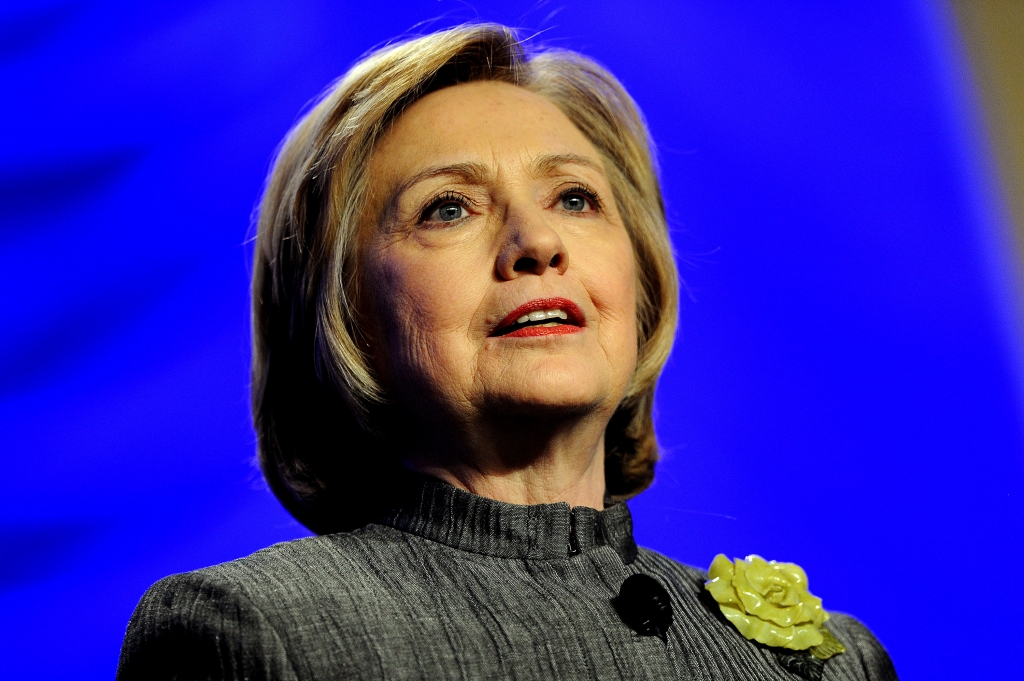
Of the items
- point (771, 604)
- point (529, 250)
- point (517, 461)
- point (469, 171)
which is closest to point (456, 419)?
point (517, 461)

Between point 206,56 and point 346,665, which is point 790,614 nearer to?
point 346,665

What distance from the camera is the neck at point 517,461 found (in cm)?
143

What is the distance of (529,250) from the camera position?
137 cm

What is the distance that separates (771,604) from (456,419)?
502 mm

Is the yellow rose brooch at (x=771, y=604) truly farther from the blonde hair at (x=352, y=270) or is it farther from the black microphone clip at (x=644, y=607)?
the blonde hair at (x=352, y=270)

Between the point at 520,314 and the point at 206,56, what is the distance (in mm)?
1123

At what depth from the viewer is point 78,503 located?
189cm

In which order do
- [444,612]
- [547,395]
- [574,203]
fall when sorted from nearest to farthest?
[444,612] < [547,395] < [574,203]

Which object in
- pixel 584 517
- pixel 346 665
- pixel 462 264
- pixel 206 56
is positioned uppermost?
pixel 206 56

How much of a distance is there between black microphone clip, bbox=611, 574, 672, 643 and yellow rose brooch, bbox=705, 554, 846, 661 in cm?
17

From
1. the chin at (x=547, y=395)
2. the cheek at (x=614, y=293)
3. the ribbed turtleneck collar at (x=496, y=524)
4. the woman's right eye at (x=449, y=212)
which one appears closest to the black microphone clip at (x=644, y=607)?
the ribbed turtleneck collar at (x=496, y=524)

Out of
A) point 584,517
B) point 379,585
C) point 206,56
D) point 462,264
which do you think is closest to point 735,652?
point 584,517

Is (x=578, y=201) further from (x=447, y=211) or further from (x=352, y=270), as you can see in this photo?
(x=352, y=270)

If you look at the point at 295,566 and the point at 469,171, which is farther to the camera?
the point at 469,171
